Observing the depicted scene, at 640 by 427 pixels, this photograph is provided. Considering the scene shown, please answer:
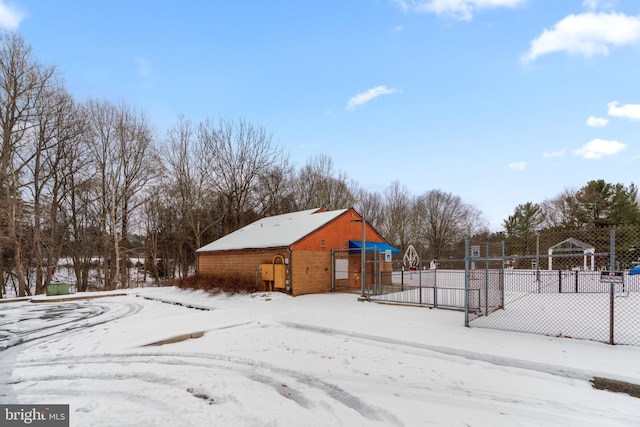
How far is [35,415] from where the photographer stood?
439 cm

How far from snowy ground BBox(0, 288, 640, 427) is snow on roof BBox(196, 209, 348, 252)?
7.37 m

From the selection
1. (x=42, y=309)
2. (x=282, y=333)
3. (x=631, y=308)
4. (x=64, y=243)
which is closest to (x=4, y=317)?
(x=42, y=309)

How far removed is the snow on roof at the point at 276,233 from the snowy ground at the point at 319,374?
7369 millimetres

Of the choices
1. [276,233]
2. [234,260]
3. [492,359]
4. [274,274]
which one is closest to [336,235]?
[276,233]

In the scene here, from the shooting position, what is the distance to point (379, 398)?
15.3ft

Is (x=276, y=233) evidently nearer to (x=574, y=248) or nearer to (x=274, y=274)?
(x=274, y=274)

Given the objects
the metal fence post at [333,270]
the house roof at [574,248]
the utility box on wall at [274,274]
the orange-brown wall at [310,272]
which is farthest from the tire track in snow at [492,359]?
the metal fence post at [333,270]

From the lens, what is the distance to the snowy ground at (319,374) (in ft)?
13.8

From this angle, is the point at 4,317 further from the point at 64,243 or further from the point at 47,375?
the point at 64,243

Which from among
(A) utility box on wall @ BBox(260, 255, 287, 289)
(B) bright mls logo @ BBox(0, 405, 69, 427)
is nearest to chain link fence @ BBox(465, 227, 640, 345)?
(B) bright mls logo @ BBox(0, 405, 69, 427)

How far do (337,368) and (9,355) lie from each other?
732 cm

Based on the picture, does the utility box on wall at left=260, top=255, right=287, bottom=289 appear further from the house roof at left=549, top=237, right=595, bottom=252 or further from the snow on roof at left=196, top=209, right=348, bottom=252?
the house roof at left=549, top=237, right=595, bottom=252

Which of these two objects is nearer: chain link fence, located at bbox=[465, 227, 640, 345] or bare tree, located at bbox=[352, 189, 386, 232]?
chain link fence, located at bbox=[465, 227, 640, 345]

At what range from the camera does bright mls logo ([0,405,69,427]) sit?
13.6 ft
